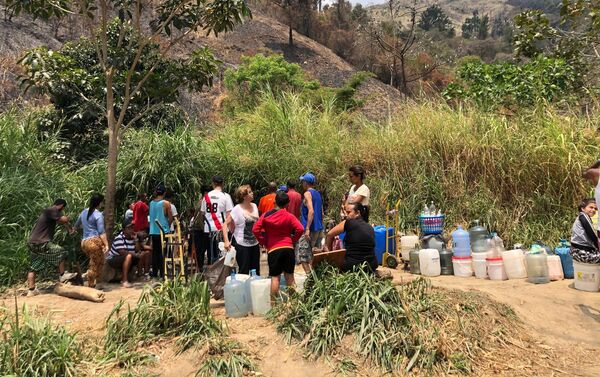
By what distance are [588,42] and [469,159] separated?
4.49m

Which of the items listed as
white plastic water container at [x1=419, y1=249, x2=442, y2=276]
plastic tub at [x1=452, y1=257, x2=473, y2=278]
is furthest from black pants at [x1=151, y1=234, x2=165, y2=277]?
plastic tub at [x1=452, y1=257, x2=473, y2=278]

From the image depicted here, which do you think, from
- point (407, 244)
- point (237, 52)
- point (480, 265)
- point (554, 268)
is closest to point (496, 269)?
point (480, 265)

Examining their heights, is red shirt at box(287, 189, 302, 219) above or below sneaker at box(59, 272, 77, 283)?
above

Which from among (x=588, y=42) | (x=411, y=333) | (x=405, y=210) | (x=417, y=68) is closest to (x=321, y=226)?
(x=405, y=210)

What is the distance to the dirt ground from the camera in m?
4.35

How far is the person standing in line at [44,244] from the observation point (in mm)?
6840

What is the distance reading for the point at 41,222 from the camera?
22.5 ft

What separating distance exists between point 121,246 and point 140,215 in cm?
69

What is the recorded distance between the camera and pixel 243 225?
245 inches

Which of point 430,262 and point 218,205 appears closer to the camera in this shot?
point 218,205

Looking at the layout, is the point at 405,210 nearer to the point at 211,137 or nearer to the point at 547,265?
the point at 547,265

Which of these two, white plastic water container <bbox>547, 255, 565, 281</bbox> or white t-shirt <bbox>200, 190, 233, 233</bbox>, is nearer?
white plastic water container <bbox>547, 255, 565, 281</bbox>

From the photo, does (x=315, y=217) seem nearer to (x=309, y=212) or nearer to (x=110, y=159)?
(x=309, y=212)

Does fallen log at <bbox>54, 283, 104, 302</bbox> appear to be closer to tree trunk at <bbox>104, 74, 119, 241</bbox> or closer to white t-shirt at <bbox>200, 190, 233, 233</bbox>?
tree trunk at <bbox>104, 74, 119, 241</bbox>
